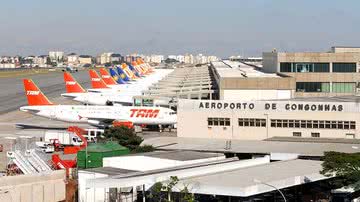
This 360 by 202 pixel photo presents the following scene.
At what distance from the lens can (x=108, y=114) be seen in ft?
301

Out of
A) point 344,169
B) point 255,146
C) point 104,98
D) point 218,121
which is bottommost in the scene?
point 255,146

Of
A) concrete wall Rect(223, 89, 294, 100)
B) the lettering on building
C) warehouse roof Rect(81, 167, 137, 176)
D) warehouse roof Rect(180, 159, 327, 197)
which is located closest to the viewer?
warehouse roof Rect(180, 159, 327, 197)

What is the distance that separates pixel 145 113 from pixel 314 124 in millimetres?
29841

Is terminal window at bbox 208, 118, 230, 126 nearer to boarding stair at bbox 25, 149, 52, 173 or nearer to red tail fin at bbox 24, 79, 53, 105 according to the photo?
boarding stair at bbox 25, 149, 52, 173

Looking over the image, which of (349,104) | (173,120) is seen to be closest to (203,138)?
(349,104)

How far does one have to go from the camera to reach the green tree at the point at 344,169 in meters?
42.4

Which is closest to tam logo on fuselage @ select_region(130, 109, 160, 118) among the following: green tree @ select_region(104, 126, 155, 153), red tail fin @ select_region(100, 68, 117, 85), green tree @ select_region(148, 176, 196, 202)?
green tree @ select_region(104, 126, 155, 153)

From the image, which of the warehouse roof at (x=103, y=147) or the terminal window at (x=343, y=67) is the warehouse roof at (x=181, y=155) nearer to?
the warehouse roof at (x=103, y=147)

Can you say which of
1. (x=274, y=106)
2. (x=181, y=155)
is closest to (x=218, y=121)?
(x=274, y=106)

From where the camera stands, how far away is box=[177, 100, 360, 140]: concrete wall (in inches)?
2525

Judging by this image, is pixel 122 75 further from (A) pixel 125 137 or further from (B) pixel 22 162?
(B) pixel 22 162

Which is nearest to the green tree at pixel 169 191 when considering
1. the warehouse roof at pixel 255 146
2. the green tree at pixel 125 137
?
the warehouse roof at pixel 255 146

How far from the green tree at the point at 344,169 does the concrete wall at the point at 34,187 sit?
51.5ft

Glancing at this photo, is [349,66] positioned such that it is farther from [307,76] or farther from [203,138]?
[203,138]
